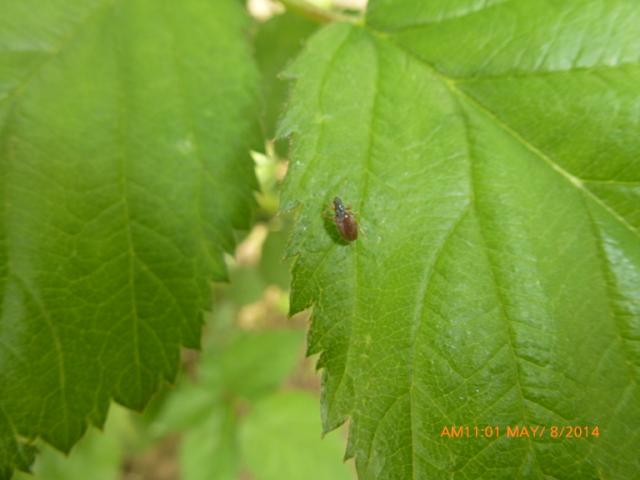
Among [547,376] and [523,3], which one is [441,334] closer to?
[547,376]

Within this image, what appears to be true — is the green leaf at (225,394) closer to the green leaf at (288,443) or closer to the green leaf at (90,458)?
the green leaf at (288,443)

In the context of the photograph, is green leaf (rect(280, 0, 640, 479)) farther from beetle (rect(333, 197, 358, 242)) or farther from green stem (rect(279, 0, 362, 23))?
green stem (rect(279, 0, 362, 23))

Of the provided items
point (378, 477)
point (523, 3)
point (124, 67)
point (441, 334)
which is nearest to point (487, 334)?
point (441, 334)

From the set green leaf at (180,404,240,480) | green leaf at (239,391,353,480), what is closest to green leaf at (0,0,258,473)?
green leaf at (180,404,240,480)

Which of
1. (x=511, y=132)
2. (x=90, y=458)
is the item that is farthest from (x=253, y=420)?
(x=511, y=132)

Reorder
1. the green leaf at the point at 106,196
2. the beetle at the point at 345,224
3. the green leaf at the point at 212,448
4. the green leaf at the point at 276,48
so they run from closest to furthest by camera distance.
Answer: the beetle at the point at 345,224, the green leaf at the point at 106,196, the green leaf at the point at 276,48, the green leaf at the point at 212,448

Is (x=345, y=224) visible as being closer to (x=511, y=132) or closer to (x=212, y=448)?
(x=511, y=132)
